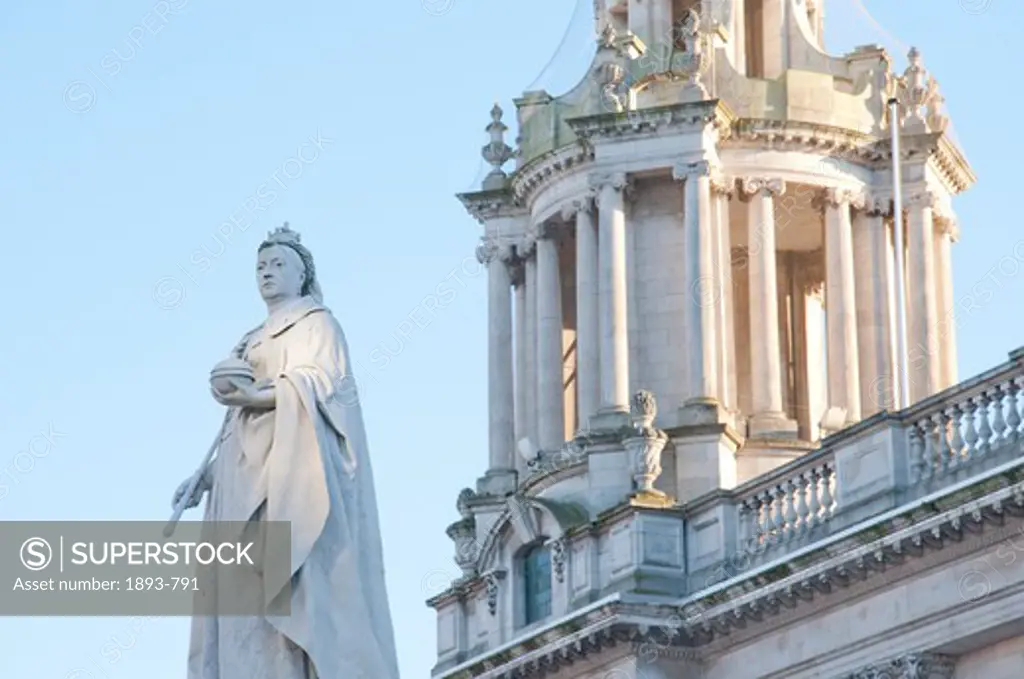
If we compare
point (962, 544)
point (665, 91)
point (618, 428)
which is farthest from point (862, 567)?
point (665, 91)

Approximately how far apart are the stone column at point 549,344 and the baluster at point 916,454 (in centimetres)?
1490

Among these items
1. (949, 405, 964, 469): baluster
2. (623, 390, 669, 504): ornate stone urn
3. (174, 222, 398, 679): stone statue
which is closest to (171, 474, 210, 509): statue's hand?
(174, 222, 398, 679): stone statue

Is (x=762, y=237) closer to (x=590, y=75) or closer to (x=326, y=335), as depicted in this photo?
(x=590, y=75)

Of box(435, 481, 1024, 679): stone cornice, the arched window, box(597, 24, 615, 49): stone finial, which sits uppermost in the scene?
box(597, 24, 615, 49): stone finial

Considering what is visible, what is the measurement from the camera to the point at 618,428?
5281 centimetres

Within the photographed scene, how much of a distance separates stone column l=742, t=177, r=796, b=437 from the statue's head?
38.3m

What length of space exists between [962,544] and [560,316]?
1890 cm

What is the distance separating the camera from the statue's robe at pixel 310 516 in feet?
49.0

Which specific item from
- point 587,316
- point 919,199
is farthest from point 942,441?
point 919,199

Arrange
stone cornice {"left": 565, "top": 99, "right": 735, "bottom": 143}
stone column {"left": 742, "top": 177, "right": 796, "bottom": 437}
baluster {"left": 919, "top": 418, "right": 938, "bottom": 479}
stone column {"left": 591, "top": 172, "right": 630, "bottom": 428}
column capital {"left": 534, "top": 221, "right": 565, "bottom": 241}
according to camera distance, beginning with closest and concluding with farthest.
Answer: baluster {"left": 919, "top": 418, "right": 938, "bottom": 479}, stone column {"left": 591, "top": 172, "right": 630, "bottom": 428}, stone column {"left": 742, "top": 177, "right": 796, "bottom": 437}, stone cornice {"left": 565, "top": 99, "right": 735, "bottom": 143}, column capital {"left": 534, "top": 221, "right": 565, "bottom": 241}

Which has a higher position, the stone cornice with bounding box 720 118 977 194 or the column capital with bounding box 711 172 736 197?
the stone cornice with bounding box 720 118 977 194

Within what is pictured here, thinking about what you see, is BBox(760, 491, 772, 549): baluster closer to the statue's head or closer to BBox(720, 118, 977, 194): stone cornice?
BBox(720, 118, 977, 194): stone cornice

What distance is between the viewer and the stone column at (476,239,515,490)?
192 ft

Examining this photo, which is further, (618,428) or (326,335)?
(618,428)
